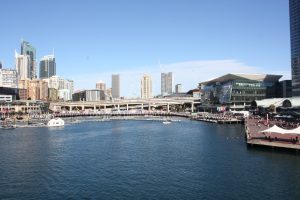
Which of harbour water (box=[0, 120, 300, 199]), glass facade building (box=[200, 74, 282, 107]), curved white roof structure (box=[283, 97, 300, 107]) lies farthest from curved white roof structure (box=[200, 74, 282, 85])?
harbour water (box=[0, 120, 300, 199])

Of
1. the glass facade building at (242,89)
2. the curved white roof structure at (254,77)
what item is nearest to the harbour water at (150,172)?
the glass facade building at (242,89)

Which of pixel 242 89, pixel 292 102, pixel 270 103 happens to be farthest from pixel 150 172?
pixel 242 89

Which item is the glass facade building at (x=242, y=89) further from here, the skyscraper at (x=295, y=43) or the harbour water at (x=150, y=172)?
the harbour water at (x=150, y=172)

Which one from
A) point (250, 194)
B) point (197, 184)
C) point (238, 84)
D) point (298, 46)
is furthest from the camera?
point (238, 84)

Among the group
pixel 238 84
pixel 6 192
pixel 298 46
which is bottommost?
Result: pixel 6 192

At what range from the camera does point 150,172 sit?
4391 cm

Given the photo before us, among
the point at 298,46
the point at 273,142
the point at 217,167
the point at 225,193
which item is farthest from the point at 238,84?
the point at 225,193

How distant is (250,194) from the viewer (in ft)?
113

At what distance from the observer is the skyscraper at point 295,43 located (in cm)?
14688

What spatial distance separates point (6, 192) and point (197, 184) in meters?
17.8

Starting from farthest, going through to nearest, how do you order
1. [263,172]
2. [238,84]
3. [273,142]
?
[238,84], [273,142], [263,172]

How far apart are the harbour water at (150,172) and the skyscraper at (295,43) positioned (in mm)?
91856

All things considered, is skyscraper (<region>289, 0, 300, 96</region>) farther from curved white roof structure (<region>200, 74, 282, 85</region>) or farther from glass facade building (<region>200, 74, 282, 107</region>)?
curved white roof structure (<region>200, 74, 282, 85</region>)

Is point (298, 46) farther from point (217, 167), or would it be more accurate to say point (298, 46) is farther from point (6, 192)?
point (6, 192)
